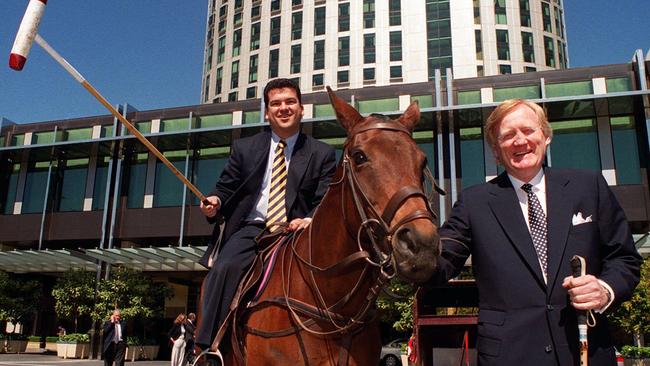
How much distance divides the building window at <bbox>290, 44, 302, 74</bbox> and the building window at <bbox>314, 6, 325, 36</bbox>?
8.49 ft

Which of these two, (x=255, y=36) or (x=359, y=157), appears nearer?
(x=359, y=157)

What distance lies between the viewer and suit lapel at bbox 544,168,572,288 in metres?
2.55

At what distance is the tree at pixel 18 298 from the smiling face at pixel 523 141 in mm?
34630

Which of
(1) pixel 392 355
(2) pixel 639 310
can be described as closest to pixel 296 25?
(1) pixel 392 355

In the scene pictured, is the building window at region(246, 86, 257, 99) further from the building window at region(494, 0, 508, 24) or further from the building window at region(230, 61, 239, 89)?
the building window at region(494, 0, 508, 24)

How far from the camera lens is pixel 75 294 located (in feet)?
95.0

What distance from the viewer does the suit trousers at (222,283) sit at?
3836 mm

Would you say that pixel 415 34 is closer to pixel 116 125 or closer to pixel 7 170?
pixel 116 125

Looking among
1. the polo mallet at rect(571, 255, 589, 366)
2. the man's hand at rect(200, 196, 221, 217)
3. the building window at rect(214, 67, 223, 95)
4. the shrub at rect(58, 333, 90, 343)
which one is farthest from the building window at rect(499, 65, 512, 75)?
the polo mallet at rect(571, 255, 589, 366)

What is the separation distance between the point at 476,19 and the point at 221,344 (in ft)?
183

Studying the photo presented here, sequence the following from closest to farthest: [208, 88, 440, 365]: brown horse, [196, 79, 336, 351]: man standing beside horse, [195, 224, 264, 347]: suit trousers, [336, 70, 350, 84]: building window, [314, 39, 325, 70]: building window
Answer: [208, 88, 440, 365]: brown horse
[195, 224, 264, 347]: suit trousers
[196, 79, 336, 351]: man standing beside horse
[336, 70, 350, 84]: building window
[314, 39, 325, 70]: building window

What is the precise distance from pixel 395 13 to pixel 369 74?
7.38 m

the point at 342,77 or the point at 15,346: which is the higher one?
the point at 342,77

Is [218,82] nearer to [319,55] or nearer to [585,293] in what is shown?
[319,55]
